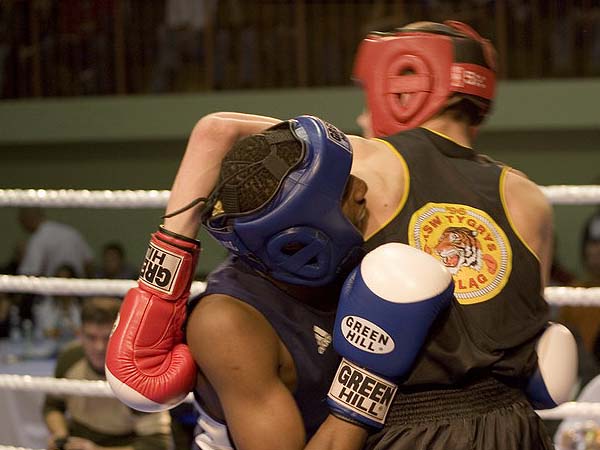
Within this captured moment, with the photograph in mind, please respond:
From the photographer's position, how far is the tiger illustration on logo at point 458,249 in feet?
4.19

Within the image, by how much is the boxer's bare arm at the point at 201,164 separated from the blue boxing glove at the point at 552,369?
495mm

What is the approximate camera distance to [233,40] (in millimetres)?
6699

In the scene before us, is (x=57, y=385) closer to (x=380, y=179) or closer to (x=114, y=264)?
(x=380, y=179)

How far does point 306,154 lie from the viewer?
1.18m

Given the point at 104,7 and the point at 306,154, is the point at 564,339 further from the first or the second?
the point at 104,7

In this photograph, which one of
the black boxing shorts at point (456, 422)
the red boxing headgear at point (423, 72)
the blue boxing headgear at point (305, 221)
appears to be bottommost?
the black boxing shorts at point (456, 422)

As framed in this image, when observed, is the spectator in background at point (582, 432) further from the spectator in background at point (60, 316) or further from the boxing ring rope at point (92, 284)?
the spectator in background at point (60, 316)

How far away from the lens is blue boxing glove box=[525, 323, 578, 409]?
1.31 metres

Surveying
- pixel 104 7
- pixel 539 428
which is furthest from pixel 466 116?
pixel 104 7

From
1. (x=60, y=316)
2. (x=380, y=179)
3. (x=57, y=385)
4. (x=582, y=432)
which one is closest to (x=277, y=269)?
(x=380, y=179)

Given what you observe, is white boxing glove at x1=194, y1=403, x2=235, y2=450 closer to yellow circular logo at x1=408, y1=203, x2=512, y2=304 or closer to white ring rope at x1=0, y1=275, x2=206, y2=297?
yellow circular logo at x1=408, y1=203, x2=512, y2=304

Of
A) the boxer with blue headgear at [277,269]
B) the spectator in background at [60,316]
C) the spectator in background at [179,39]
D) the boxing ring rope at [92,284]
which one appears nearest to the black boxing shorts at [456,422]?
the boxer with blue headgear at [277,269]

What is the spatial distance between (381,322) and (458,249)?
18cm

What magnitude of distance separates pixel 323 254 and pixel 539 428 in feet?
1.26
